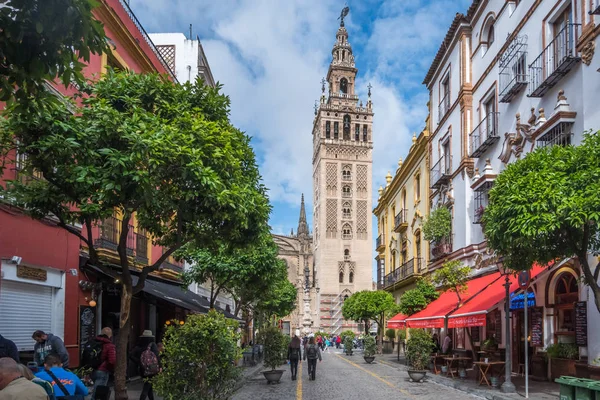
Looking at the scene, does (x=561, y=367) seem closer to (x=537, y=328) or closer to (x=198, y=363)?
(x=537, y=328)

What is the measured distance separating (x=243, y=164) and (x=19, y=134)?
4.78m

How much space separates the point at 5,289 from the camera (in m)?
13.2

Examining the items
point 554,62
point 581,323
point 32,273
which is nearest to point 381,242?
point 554,62

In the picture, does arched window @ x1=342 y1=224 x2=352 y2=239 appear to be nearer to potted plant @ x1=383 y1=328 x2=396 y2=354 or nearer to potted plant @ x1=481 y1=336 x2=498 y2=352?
potted plant @ x1=383 y1=328 x2=396 y2=354

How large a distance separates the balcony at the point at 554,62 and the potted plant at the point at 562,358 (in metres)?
7.12

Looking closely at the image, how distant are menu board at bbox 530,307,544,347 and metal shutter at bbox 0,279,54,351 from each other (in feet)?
43.7

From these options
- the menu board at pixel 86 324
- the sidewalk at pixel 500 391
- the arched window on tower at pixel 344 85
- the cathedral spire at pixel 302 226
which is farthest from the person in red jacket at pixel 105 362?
the cathedral spire at pixel 302 226

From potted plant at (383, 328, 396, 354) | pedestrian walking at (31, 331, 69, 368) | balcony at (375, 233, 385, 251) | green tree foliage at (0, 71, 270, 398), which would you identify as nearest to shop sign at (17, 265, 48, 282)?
green tree foliage at (0, 71, 270, 398)

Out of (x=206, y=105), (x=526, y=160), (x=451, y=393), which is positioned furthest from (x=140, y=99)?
(x=451, y=393)

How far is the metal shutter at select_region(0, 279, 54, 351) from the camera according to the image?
13188 mm

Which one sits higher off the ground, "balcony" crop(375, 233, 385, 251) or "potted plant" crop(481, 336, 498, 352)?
"balcony" crop(375, 233, 385, 251)

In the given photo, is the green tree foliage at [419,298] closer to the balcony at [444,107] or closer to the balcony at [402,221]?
the balcony at [444,107]

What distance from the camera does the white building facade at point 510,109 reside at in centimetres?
1647

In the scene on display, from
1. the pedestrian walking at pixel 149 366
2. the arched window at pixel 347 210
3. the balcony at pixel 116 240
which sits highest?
the arched window at pixel 347 210
